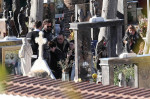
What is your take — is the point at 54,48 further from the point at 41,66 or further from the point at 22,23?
the point at 22,23

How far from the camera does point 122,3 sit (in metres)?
25.6

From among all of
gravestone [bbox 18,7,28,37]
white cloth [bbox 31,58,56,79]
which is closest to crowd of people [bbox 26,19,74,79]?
white cloth [bbox 31,58,56,79]

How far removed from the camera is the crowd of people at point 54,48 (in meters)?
16.7

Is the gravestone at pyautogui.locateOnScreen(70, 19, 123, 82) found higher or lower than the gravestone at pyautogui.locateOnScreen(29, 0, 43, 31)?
lower

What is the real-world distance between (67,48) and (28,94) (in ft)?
22.1

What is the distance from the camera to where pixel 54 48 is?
1684cm

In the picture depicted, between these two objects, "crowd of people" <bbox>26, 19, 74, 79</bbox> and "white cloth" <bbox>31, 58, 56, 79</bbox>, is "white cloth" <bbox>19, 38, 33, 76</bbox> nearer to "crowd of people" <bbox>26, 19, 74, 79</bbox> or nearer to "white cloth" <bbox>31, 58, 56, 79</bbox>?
"crowd of people" <bbox>26, 19, 74, 79</bbox>

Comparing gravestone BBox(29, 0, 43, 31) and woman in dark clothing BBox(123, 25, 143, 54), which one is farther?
gravestone BBox(29, 0, 43, 31)

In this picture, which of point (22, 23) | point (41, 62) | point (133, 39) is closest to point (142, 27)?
point (22, 23)

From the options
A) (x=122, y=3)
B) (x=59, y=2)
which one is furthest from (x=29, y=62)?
(x=59, y=2)

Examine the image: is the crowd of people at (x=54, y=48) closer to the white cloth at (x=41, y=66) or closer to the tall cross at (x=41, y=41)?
the tall cross at (x=41, y=41)

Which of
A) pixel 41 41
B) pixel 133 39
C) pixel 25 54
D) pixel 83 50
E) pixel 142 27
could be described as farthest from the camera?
pixel 142 27

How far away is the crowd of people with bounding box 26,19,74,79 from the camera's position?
54.6 ft

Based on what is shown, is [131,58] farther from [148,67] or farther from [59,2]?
[59,2]
